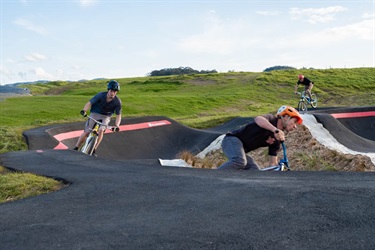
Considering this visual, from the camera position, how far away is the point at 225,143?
25.7 feet

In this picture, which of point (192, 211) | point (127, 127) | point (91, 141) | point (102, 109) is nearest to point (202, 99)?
point (127, 127)

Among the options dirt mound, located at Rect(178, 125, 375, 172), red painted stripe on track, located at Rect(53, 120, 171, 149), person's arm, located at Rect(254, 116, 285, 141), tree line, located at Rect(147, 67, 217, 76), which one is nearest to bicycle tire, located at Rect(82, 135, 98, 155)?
dirt mound, located at Rect(178, 125, 375, 172)

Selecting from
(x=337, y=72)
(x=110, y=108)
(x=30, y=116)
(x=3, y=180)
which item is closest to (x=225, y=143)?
(x=3, y=180)

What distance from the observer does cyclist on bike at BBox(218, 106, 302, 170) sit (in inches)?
286

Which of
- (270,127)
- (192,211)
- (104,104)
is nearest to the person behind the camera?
(192,211)

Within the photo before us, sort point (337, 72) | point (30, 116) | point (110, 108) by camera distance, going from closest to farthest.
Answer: point (110, 108) → point (30, 116) → point (337, 72)

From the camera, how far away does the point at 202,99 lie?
42094 millimetres

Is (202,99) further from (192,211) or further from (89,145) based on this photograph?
(192,211)

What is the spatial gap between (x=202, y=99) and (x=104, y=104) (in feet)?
102

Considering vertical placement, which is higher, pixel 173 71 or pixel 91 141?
pixel 173 71

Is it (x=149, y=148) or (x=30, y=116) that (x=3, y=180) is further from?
(x=30, y=116)

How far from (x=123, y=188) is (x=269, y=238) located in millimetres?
2997

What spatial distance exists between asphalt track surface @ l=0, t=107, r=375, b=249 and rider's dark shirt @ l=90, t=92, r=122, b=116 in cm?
348

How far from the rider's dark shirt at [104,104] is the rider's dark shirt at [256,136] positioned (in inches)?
182
